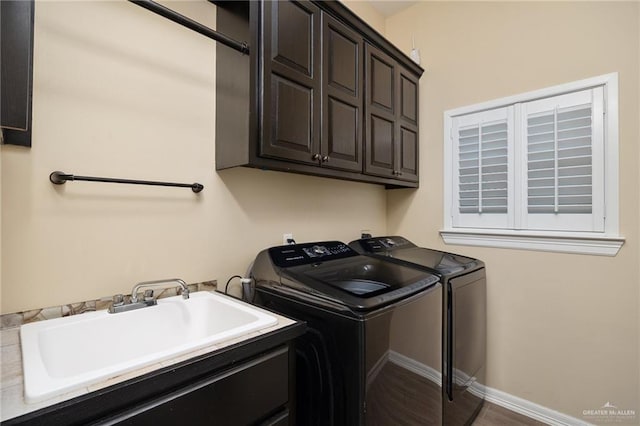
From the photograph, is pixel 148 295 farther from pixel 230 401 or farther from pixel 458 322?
pixel 458 322

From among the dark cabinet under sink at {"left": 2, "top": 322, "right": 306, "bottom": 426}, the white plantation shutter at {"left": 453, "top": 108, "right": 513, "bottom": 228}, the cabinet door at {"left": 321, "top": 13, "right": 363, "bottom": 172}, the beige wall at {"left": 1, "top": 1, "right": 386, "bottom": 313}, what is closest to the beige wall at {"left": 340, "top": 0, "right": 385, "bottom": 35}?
the cabinet door at {"left": 321, "top": 13, "right": 363, "bottom": 172}

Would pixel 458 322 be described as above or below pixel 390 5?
below

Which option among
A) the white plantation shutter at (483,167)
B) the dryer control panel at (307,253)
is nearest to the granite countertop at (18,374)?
the dryer control panel at (307,253)

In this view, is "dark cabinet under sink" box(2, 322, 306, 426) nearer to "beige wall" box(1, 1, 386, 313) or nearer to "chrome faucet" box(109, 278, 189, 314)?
"chrome faucet" box(109, 278, 189, 314)

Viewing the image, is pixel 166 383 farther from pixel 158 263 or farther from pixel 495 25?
pixel 495 25

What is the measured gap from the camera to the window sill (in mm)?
1749

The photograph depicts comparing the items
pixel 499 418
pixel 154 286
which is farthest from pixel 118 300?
pixel 499 418

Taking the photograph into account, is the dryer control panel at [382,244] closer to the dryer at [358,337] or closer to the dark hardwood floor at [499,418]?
the dryer at [358,337]

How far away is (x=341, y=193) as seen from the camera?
7.68 ft

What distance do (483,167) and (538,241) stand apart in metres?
0.62

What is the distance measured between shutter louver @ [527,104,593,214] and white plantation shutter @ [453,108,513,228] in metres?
0.15

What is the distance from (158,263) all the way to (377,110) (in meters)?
1.61

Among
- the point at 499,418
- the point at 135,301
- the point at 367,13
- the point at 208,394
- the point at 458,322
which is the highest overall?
the point at 367,13

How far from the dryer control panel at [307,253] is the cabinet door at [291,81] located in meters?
0.50
